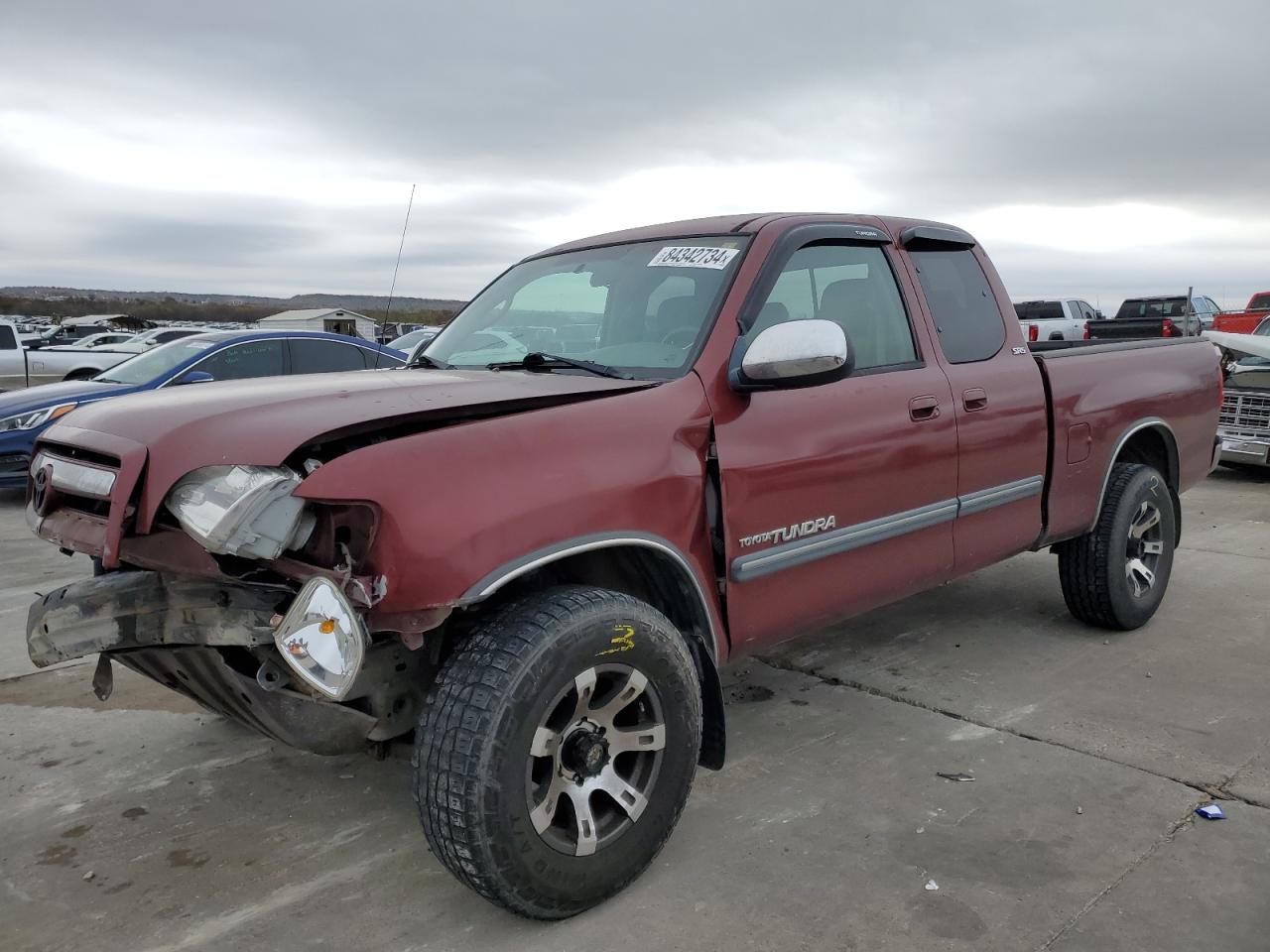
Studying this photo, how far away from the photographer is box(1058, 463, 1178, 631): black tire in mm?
4633

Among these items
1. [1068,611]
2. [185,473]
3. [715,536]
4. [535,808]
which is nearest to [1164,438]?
[1068,611]

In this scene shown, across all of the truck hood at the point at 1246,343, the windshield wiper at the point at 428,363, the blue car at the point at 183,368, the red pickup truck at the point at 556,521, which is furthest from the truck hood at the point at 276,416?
the truck hood at the point at 1246,343

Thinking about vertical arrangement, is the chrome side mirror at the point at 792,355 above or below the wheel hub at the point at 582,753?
above

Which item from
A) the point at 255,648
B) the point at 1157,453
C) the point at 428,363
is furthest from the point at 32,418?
the point at 1157,453

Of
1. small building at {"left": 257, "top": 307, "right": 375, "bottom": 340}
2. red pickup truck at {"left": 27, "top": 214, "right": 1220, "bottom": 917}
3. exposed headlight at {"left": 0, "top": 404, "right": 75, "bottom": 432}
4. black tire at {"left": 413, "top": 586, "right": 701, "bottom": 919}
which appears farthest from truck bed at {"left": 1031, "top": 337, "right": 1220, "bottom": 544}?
small building at {"left": 257, "top": 307, "right": 375, "bottom": 340}

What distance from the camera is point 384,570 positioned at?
2.23 m

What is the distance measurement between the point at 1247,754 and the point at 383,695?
2971 millimetres

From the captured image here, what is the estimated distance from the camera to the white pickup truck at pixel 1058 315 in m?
23.3

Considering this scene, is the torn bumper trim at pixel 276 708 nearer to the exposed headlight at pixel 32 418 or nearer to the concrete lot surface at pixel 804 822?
the concrete lot surface at pixel 804 822

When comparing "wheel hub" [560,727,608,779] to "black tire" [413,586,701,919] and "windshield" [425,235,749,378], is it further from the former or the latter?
"windshield" [425,235,749,378]

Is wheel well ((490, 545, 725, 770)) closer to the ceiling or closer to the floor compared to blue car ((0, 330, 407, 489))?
closer to the floor

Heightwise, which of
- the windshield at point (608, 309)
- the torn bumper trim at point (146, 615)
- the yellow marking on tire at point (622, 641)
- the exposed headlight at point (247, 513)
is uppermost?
the windshield at point (608, 309)

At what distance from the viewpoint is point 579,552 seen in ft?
8.50

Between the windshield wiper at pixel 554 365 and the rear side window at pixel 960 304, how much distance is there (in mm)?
1469
